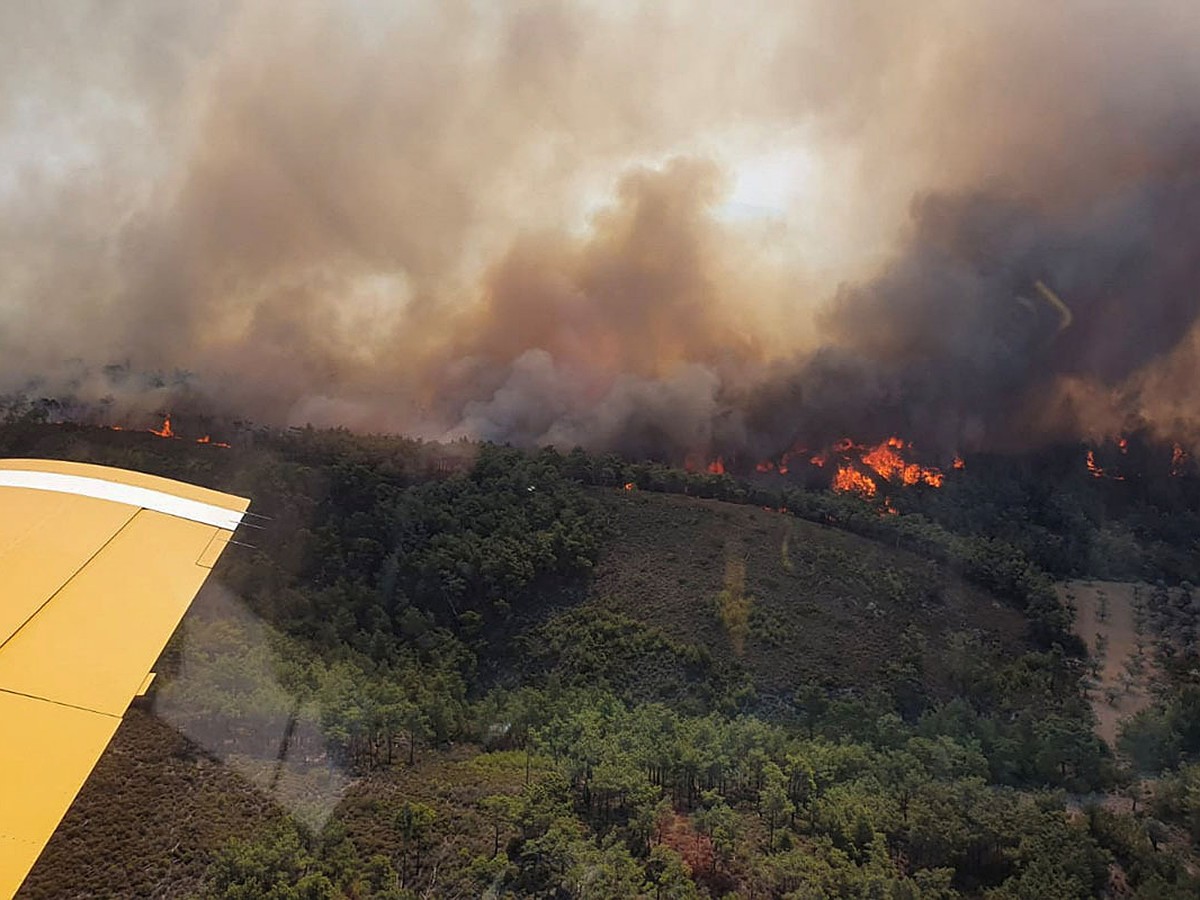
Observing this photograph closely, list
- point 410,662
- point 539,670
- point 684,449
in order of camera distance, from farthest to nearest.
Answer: point 684,449 < point 539,670 < point 410,662

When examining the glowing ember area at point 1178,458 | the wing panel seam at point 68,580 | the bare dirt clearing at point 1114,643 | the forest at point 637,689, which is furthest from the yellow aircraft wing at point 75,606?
the glowing ember area at point 1178,458

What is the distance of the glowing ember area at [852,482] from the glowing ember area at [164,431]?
4708 centimetres

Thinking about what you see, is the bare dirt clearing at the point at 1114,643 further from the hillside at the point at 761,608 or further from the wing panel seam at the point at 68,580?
the wing panel seam at the point at 68,580

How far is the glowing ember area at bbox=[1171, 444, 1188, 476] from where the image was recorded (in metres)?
72.1

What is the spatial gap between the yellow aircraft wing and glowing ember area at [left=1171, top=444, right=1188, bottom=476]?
276ft

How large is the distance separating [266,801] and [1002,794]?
2213 cm

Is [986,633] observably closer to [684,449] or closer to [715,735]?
[715,735]

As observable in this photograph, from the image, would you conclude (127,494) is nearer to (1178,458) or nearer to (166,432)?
(166,432)

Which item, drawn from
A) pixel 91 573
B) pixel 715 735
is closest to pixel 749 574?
pixel 715 735

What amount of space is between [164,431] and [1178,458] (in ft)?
269

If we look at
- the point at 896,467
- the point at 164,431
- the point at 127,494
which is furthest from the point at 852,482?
the point at 127,494

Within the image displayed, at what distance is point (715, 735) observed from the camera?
1135 inches

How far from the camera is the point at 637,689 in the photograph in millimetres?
35812

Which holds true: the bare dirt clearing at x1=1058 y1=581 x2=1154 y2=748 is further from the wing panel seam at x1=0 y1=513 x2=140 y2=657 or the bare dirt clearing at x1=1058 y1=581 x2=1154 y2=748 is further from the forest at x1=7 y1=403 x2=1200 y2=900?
the wing panel seam at x1=0 y1=513 x2=140 y2=657
